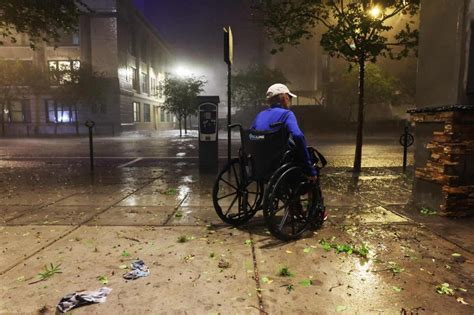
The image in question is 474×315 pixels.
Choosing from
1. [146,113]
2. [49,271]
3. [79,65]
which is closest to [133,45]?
[146,113]

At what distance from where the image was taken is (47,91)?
1355 inches

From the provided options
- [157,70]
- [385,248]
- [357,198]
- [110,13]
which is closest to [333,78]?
[110,13]

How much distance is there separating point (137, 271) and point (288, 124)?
7.06ft

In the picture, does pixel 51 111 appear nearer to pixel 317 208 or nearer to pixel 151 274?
pixel 317 208

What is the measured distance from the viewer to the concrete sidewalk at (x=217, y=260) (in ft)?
9.02

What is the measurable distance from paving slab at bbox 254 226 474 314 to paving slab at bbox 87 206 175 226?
1562 millimetres

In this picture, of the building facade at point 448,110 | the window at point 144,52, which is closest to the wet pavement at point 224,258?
the building facade at point 448,110

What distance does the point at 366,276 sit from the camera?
3.19 metres

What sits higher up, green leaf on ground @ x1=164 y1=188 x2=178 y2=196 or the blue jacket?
the blue jacket

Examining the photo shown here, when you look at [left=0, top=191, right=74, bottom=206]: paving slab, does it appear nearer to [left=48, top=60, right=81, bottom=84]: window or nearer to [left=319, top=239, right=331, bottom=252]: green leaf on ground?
[left=319, top=239, right=331, bottom=252]: green leaf on ground

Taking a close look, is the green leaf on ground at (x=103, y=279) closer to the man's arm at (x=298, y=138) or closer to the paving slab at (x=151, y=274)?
the paving slab at (x=151, y=274)

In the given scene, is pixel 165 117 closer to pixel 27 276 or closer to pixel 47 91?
pixel 47 91

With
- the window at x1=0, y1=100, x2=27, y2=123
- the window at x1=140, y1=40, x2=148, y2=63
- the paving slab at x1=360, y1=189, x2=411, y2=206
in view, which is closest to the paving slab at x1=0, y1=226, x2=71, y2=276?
the paving slab at x1=360, y1=189, x2=411, y2=206

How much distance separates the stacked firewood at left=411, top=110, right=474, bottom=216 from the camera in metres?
4.80
